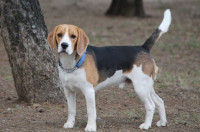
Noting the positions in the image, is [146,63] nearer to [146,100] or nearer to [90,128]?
[146,100]

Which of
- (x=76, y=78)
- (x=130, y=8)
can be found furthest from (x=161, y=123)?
(x=130, y=8)

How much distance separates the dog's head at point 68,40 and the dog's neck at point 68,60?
0.10 m

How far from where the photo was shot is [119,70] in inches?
249

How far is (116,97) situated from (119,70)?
7.64 ft

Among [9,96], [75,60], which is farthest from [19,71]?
[75,60]

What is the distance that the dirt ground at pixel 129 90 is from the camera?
673cm

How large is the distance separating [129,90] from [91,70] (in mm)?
3198

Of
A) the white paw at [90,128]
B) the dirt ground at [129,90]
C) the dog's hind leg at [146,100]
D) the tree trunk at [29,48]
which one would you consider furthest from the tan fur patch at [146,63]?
the tree trunk at [29,48]

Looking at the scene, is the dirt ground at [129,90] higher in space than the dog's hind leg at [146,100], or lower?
lower

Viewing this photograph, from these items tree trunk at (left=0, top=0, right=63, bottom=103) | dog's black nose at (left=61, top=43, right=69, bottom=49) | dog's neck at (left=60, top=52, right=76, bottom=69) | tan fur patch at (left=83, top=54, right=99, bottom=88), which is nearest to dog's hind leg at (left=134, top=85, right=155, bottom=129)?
tan fur patch at (left=83, top=54, right=99, bottom=88)

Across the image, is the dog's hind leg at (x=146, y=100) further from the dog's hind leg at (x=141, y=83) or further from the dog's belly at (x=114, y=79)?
the dog's belly at (x=114, y=79)

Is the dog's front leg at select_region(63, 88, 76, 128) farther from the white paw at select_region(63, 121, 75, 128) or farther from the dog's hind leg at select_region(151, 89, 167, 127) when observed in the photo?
the dog's hind leg at select_region(151, 89, 167, 127)

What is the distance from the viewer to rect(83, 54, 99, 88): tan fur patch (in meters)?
6.02

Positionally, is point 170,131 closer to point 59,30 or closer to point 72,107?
point 72,107
